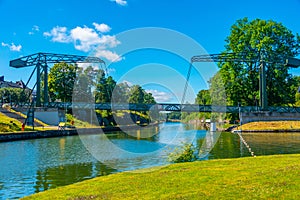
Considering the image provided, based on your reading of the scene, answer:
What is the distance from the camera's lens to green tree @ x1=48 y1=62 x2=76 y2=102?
69.4m

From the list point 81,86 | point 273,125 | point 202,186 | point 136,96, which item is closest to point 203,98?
point 136,96

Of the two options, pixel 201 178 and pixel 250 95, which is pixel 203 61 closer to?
pixel 250 95

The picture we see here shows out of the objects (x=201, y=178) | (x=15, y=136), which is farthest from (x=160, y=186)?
(x=15, y=136)

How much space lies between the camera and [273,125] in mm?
47250

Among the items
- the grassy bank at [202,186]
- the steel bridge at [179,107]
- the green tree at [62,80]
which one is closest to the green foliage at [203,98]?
the steel bridge at [179,107]

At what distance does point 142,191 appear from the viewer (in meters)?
9.02

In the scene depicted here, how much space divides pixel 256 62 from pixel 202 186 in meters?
47.7

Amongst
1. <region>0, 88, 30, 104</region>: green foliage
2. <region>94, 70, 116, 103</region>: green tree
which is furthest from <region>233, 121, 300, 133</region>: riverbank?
<region>0, 88, 30, 104</region>: green foliage

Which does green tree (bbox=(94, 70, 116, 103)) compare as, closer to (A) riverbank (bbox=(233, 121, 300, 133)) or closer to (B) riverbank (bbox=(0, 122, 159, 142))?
(B) riverbank (bbox=(0, 122, 159, 142))

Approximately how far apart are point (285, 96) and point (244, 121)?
29.6 ft

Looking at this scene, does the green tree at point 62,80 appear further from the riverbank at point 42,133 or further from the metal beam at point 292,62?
the metal beam at point 292,62

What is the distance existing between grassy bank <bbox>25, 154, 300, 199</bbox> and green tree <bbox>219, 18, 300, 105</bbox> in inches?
1715

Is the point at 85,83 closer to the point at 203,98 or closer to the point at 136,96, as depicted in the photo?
the point at 136,96

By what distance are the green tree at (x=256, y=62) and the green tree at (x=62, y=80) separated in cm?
3492
